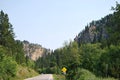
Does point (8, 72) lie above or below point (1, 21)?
below

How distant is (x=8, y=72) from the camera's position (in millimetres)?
60781

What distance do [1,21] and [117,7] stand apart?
61.5 metres

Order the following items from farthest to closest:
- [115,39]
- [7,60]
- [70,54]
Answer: [70,54] → [7,60] → [115,39]

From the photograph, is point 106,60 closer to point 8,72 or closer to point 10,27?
point 8,72

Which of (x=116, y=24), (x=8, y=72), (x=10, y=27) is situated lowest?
(x=8, y=72)

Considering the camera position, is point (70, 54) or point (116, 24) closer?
point (116, 24)

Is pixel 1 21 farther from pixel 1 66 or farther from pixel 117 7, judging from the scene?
pixel 117 7

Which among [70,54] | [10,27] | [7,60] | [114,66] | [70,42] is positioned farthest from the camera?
[10,27]

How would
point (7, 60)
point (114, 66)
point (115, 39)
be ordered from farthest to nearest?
point (7, 60), point (114, 66), point (115, 39)

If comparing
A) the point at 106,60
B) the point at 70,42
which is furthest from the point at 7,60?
the point at 70,42

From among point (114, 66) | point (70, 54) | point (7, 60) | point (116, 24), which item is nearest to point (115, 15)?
point (116, 24)

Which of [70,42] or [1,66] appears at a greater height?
[70,42]

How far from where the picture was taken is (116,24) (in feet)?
104

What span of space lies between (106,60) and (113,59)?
3.78 m
